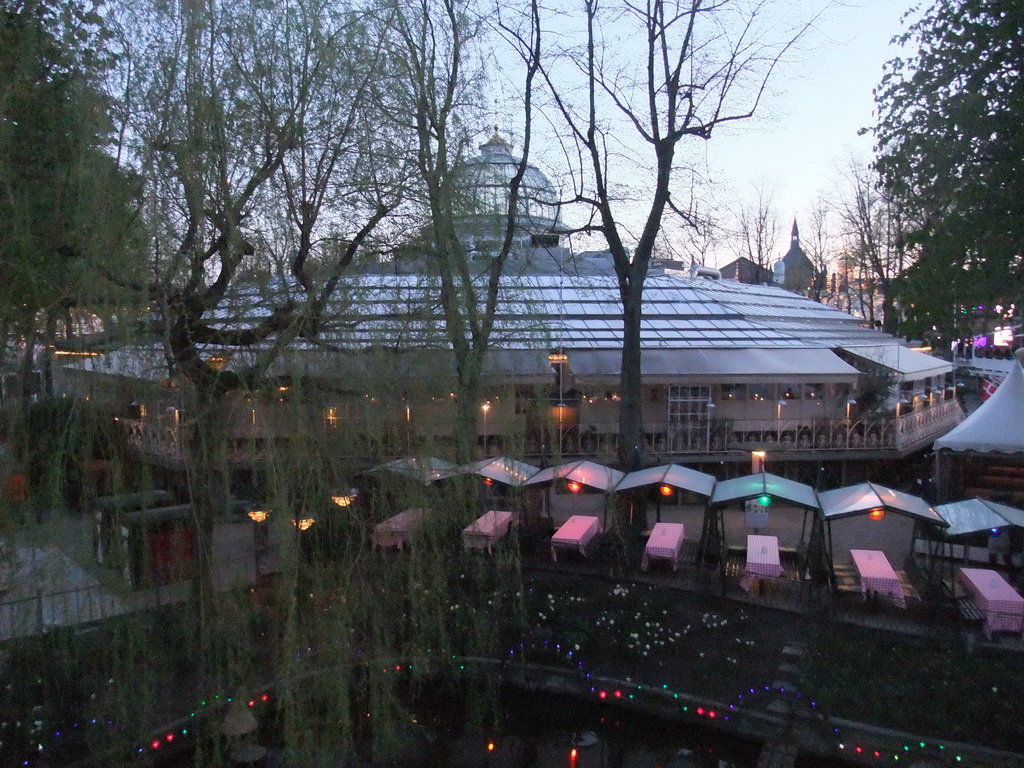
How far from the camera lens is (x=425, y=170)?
6836mm

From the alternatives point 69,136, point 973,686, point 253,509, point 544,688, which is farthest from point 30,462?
point 973,686

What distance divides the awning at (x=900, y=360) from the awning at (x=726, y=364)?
7.62 ft

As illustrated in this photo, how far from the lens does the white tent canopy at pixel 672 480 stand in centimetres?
1230

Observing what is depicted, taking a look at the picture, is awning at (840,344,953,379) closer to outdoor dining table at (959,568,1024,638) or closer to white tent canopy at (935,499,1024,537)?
white tent canopy at (935,499,1024,537)

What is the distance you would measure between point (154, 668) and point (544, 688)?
4.47 meters

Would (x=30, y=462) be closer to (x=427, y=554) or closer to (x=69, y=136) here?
(x=69, y=136)

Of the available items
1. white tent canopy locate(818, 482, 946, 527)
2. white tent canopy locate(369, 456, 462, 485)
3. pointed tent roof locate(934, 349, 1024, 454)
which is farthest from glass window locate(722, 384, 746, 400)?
white tent canopy locate(369, 456, 462, 485)

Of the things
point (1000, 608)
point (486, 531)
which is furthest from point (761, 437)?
point (486, 531)

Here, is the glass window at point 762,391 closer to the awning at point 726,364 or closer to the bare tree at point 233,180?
the awning at point 726,364

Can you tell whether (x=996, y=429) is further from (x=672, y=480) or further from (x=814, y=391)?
(x=672, y=480)

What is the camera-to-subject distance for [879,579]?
34.7ft

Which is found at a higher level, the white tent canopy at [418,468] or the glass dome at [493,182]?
the glass dome at [493,182]

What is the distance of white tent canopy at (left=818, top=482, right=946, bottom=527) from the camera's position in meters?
10.8

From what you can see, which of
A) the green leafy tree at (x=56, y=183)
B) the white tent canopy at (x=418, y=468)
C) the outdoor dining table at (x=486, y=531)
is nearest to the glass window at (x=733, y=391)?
the outdoor dining table at (x=486, y=531)
